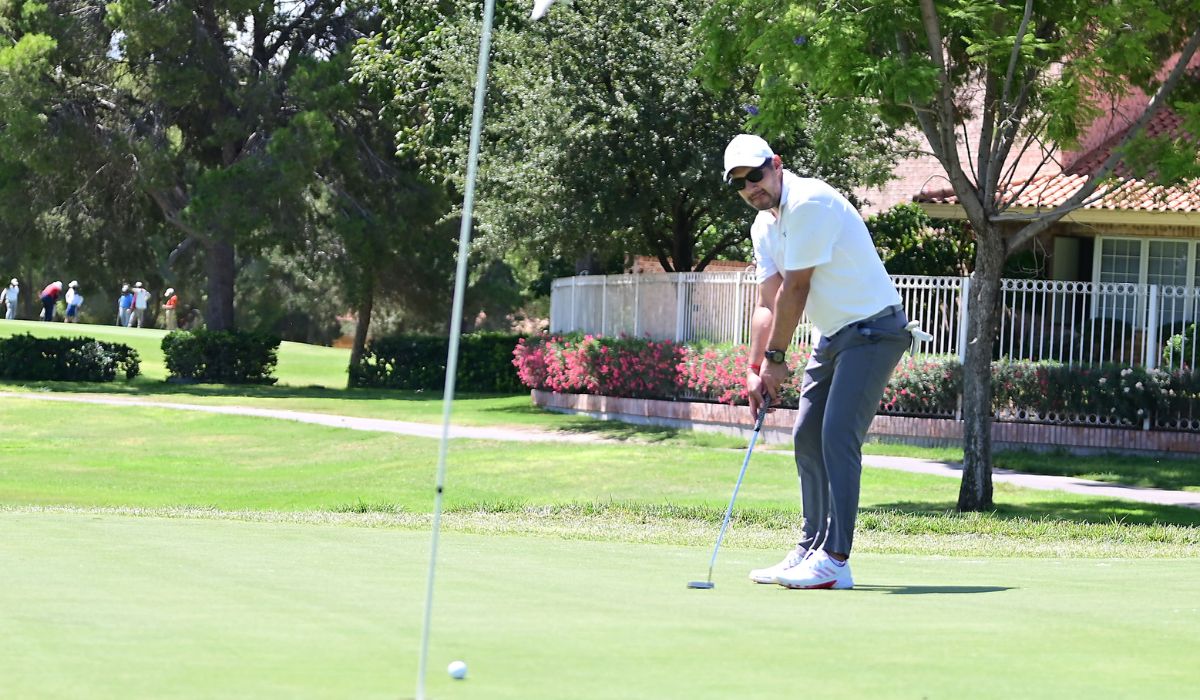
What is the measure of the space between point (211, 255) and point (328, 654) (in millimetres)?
37061

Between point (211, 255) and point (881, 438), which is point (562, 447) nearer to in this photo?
point (881, 438)

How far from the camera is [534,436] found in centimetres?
2436

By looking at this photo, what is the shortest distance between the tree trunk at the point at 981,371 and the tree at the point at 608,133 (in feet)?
28.7

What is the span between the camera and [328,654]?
4.73 metres

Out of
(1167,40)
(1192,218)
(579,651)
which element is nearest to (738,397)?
(1192,218)

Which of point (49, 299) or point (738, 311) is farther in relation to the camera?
point (49, 299)

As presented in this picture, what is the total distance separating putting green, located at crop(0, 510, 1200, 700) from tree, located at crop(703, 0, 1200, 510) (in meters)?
7.07

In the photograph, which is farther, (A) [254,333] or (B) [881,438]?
(A) [254,333]

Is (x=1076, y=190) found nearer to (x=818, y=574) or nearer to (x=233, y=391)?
(x=818, y=574)

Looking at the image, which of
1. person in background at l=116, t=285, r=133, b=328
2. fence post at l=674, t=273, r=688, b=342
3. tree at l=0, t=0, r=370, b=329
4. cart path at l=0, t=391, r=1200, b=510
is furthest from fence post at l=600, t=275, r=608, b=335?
person in background at l=116, t=285, r=133, b=328

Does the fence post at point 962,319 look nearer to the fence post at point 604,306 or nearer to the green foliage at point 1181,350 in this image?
the green foliage at point 1181,350

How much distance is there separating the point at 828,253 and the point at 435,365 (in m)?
32.0

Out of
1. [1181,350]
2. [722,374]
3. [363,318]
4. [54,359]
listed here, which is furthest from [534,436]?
[363,318]

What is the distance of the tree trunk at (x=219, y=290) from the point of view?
132 feet
